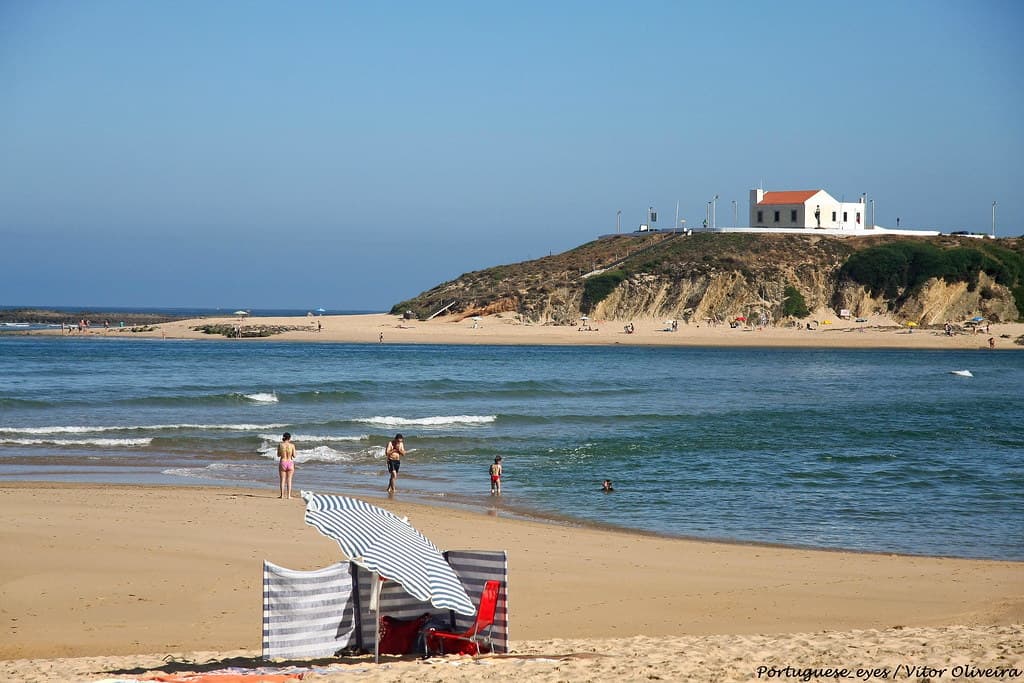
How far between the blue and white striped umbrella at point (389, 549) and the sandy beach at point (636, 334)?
70.3 meters

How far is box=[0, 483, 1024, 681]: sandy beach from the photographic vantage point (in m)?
8.63

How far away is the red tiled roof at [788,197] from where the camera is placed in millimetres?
104938

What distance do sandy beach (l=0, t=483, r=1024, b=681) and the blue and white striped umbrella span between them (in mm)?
642

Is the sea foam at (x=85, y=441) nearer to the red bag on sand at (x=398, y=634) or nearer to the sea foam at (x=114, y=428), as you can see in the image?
the sea foam at (x=114, y=428)

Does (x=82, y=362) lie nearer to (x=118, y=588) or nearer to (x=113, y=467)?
(x=113, y=467)

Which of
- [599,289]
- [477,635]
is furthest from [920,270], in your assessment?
[477,635]

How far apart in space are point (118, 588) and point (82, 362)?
47266 mm

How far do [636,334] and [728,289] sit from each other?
34.1 ft

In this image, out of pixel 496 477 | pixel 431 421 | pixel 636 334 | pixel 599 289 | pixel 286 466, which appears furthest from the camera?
pixel 599 289

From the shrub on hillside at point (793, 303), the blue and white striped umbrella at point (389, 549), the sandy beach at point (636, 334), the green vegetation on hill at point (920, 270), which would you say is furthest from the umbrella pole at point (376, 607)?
the green vegetation on hill at point (920, 270)

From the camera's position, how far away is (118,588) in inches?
466

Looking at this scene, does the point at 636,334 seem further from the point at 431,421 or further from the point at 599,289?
the point at 431,421

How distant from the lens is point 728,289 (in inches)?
3487

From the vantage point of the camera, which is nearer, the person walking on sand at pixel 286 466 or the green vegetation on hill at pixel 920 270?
the person walking on sand at pixel 286 466
